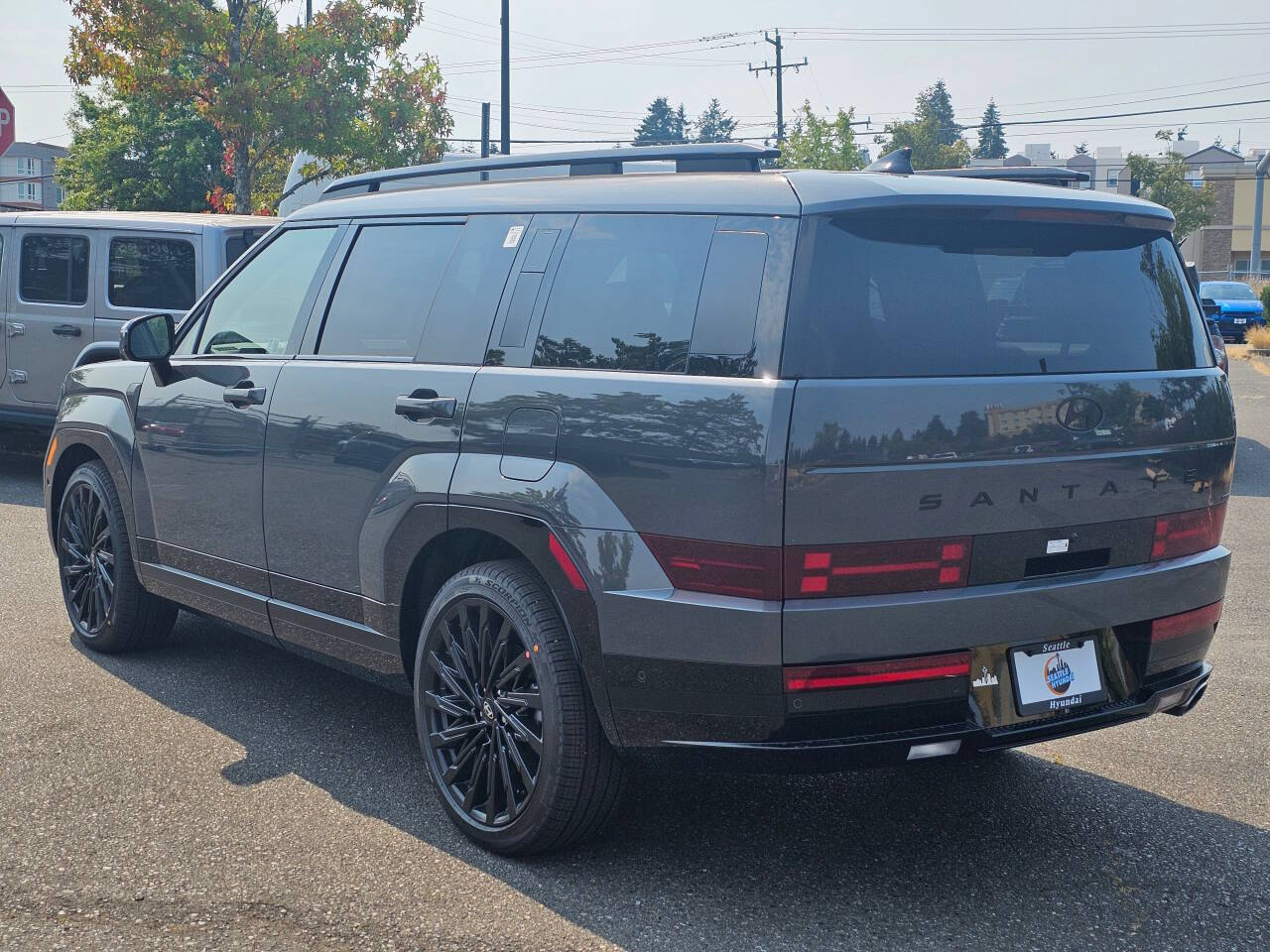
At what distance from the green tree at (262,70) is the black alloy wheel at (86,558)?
50.0 ft

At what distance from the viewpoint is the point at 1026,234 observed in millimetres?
3596

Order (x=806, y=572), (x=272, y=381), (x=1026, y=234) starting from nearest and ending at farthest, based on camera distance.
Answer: (x=806, y=572), (x=1026, y=234), (x=272, y=381)

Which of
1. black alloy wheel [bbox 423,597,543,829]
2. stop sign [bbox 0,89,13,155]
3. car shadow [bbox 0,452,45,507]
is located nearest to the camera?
black alloy wheel [bbox 423,597,543,829]

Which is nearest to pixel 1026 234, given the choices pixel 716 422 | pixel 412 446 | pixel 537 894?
pixel 716 422

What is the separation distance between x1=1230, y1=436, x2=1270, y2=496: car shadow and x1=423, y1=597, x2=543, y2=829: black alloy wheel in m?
7.72

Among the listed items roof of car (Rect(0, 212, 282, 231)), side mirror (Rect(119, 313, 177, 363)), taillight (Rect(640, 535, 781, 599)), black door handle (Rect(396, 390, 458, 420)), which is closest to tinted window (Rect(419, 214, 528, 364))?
black door handle (Rect(396, 390, 458, 420))

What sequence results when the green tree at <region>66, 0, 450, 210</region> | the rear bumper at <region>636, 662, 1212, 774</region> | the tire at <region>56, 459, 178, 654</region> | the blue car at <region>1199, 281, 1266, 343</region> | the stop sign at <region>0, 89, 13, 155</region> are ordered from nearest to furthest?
the rear bumper at <region>636, 662, 1212, 774</region>, the tire at <region>56, 459, 178, 654</region>, the stop sign at <region>0, 89, 13, 155</region>, the green tree at <region>66, 0, 450, 210</region>, the blue car at <region>1199, 281, 1266, 343</region>

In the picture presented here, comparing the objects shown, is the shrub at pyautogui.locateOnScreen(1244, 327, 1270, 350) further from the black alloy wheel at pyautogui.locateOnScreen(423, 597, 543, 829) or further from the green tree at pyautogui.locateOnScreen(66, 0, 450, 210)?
the black alloy wheel at pyautogui.locateOnScreen(423, 597, 543, 829)

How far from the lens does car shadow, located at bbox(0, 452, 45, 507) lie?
10.5 metres

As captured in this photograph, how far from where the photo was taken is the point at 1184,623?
378cm

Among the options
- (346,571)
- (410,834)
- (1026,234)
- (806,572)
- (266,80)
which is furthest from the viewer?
(266,80)

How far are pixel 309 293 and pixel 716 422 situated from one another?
6.95 ft

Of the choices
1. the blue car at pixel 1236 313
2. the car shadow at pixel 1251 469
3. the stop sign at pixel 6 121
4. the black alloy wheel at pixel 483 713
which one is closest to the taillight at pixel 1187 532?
the black alloy wheel at pixel 483 713

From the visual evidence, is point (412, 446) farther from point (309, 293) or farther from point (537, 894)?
point (537, 894)
